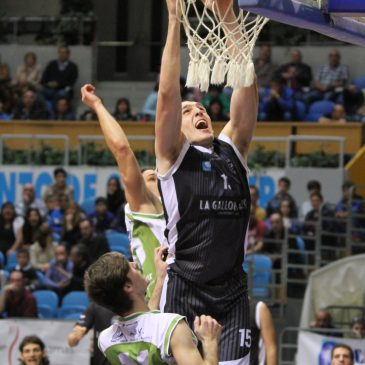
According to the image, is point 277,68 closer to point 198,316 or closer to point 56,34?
point 56,34

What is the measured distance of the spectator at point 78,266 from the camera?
52.3ft

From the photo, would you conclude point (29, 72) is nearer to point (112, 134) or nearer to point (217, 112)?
point (217, 112)

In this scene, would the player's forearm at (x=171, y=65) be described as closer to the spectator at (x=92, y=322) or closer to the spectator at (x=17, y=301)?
the spectator at (x=92, y=322)

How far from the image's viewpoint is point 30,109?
832 inches

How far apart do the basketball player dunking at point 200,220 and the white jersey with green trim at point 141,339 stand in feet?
1.70

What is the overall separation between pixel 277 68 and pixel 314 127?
203 cm

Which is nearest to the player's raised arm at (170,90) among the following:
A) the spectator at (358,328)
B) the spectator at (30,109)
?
the spectator at (358,328)

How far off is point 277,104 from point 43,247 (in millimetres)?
4810

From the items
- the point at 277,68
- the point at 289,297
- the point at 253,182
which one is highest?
the point at 277,68

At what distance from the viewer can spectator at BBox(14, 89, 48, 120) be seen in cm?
2106

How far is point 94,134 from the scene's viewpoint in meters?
20.3

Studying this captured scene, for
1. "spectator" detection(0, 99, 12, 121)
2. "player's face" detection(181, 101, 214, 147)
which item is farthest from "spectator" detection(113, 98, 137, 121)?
"player's face" detection(181, 101, 214, 147)

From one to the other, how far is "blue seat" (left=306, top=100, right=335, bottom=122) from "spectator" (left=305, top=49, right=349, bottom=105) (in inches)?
5.4

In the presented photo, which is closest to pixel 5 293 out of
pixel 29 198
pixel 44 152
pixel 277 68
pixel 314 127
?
pixel 29 198
